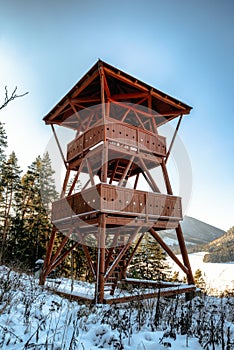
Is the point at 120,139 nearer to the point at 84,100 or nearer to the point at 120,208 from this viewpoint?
the point at 84,100

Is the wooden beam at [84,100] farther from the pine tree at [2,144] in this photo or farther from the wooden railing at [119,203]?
the pine tree at [2,144]

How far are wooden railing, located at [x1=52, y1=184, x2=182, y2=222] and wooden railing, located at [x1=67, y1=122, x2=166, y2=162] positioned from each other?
2527mm

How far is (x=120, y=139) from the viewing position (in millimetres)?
11891

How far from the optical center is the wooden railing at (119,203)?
9.97 metres

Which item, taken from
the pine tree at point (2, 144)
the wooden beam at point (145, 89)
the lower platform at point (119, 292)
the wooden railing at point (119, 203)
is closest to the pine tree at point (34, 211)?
the pine tree at point (2, 144)

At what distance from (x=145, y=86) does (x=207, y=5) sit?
4145 millimetres

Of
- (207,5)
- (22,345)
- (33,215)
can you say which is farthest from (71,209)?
(33,215)

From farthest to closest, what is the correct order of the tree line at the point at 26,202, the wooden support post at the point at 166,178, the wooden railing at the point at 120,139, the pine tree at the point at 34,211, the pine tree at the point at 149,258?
the pine tree at the point at 149,258, the tree line at the point at 26,202, the pine tree at the point at 34,211, the wooden support post at the point at 166,178, the wooden railing at the point at 120,139

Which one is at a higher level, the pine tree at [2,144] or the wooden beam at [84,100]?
the pine tree at [2,144]

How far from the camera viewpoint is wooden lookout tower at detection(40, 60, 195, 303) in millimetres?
10375

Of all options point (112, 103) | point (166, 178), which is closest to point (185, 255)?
point (166, 178)

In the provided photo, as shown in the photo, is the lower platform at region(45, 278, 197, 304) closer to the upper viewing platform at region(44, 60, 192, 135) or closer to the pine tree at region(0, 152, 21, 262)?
the upper viewing platform at region(44, 60, 192, 135)

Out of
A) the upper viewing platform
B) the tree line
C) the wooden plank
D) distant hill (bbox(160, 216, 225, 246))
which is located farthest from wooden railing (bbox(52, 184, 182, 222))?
distant hill (bbox(160, 216, 225, 246))

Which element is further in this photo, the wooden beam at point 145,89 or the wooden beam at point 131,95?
the wooden beam at point 131,95
